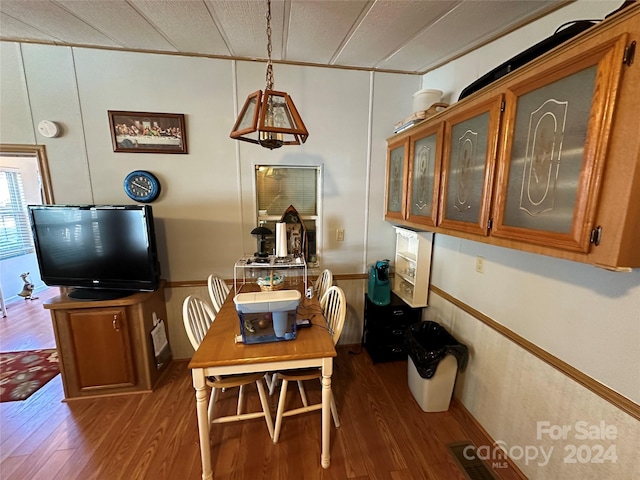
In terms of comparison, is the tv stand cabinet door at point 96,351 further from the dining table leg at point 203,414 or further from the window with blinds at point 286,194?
the window with blinds at point 286,194

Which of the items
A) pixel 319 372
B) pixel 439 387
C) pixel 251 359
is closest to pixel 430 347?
pixel 439 387

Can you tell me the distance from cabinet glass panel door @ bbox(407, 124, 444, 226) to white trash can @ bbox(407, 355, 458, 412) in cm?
104

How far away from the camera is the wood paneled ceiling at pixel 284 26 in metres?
1.52

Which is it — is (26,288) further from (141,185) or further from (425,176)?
(425,176)

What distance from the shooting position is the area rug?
214 centimetres

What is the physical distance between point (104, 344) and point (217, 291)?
3.00 feet

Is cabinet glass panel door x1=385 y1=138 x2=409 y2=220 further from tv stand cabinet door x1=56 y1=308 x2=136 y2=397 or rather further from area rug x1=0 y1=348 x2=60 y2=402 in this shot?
area rug x1=0 y1=348 x2=60 y2=402

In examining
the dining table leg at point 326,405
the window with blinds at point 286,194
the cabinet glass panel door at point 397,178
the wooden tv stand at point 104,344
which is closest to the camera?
the dining table leg at point 326,405

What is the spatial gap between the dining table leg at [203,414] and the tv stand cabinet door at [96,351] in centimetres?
110

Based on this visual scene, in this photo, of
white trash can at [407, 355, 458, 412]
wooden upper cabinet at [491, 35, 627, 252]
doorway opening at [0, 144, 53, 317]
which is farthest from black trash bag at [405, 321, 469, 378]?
doorway opening at [0, 144, 53, 317]

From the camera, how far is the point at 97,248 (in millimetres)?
2035

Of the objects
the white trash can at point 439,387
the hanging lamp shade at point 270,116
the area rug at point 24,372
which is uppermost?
the hanging lamp shade at point 270,116

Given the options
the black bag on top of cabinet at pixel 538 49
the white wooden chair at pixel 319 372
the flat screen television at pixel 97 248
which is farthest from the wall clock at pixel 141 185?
the black bag on top of cabinet at pixel 538 49

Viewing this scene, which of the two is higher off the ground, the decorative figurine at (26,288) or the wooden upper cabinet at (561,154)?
the wooden upper cabinet at (561,154)
